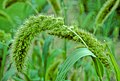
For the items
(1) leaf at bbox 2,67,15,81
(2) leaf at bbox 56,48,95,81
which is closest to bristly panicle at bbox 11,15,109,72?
(2) leaf at bbox 56,48,95,81

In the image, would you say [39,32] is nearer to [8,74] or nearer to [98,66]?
[98,66]

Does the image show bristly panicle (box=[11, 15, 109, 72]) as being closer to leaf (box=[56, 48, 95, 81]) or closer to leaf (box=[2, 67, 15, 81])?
leaf (box=[56, 48, 95, 81])

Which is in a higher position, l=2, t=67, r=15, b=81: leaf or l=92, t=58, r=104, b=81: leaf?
l=2, t=67, r=15, b=81: leaf

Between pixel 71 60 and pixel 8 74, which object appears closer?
pixel 71 60

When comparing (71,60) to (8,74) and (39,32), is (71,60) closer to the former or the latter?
(39,32)

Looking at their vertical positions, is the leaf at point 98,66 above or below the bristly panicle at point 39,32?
below

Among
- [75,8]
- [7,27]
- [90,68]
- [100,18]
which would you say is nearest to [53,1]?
[100,18]

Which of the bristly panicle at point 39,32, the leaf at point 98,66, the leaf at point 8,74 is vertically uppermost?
the bristly panicle at point 39,32

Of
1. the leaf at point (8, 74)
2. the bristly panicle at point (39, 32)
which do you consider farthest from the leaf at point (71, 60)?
the leaf at point (8, 74)

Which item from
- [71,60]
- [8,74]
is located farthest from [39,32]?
[8,74]

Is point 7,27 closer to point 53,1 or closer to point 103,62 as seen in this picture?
point 53,1

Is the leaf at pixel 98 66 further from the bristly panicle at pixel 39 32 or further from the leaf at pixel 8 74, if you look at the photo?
the leaf at pixel 8 74
